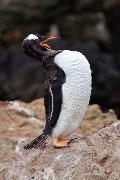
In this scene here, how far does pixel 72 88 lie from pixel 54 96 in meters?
0.18

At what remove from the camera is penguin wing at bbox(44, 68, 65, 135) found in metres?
4.00

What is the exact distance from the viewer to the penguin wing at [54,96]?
4004 millimetres

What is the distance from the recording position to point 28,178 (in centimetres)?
377

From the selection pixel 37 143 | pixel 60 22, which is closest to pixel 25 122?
pixel 37 143

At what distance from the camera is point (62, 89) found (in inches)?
158

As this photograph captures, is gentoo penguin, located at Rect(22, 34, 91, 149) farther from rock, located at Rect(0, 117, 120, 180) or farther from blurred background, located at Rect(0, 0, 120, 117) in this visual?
blurred background, located at Rect(0, 0, 120, 117)

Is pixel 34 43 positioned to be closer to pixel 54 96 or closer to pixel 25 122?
pixel 54 96

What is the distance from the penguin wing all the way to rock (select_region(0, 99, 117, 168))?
126 centimetres

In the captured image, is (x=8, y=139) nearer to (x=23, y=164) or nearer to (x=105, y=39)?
(x=23, y=164)

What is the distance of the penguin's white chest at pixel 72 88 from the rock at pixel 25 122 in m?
1.31

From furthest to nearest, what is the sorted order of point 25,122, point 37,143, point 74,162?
point 25,122 → point 37,143 → point 74,162

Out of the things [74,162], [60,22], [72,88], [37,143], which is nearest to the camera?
[74,162]

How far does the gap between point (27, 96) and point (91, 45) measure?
9.65 ft

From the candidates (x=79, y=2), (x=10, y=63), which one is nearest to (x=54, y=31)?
(x=79, y=2)
